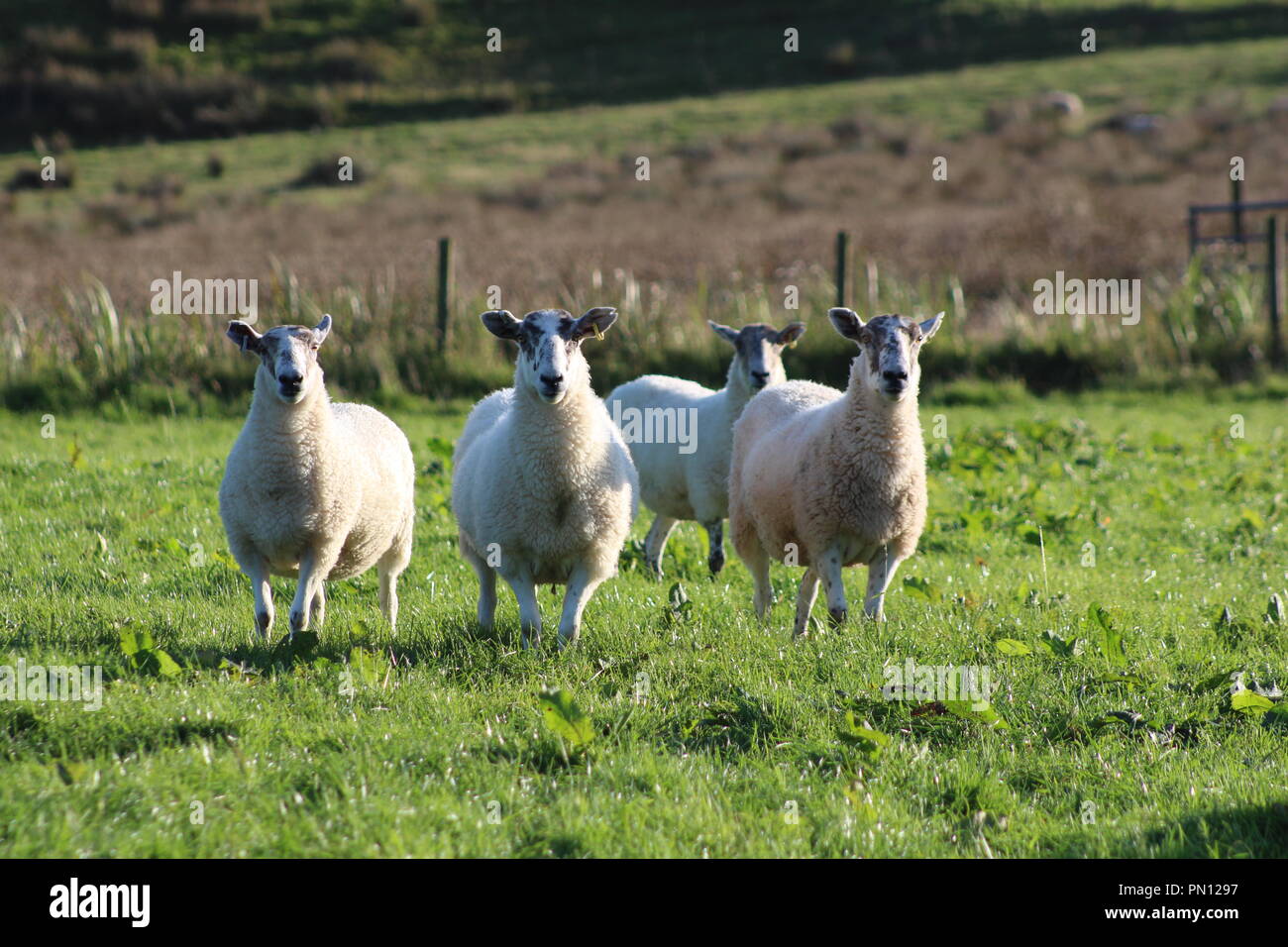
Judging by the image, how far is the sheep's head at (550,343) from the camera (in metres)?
5.78

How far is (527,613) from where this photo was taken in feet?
19.4

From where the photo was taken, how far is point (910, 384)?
6.29 m

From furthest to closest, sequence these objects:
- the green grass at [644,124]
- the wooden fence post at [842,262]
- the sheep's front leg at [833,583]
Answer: the green grass at [644,124], the wooden fence post at [842,262], the sheep's front leg at [833,583]

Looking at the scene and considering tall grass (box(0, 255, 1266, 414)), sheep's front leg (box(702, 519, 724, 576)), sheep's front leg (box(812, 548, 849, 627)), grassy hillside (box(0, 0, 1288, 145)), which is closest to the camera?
sheep's front leg (box(812, 548, 849, 627))

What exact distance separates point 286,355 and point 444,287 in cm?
954

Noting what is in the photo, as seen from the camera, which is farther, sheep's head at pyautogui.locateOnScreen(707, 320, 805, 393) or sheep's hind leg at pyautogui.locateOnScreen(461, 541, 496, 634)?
sheep's head at pyautogui.locateOnScreen(707, 320, 805, 393)

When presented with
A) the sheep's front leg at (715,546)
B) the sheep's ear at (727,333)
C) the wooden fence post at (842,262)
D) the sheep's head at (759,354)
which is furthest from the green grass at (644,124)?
the sheep's front leg at (715,546)

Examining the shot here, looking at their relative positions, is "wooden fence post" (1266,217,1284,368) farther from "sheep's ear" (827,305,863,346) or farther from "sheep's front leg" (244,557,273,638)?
"sheep's front leg" (244,557,273,638)

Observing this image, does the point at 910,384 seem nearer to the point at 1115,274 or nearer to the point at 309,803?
the point at 309,803

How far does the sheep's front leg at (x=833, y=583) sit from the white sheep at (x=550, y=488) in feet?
3.46

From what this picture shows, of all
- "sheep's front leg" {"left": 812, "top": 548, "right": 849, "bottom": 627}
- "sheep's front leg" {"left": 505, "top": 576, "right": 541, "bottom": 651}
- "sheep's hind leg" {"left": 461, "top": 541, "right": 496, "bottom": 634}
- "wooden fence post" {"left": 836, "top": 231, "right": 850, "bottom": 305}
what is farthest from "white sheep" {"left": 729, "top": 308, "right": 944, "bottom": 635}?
"wooden fence post" {"left": 836, "top": 231, "right": 850, "bottom": 305}

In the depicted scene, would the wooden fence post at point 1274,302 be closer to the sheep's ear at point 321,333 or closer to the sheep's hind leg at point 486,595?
the sheep's hind leg at point 486,595

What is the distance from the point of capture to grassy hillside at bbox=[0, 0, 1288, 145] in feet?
156

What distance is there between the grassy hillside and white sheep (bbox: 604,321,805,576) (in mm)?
41776
